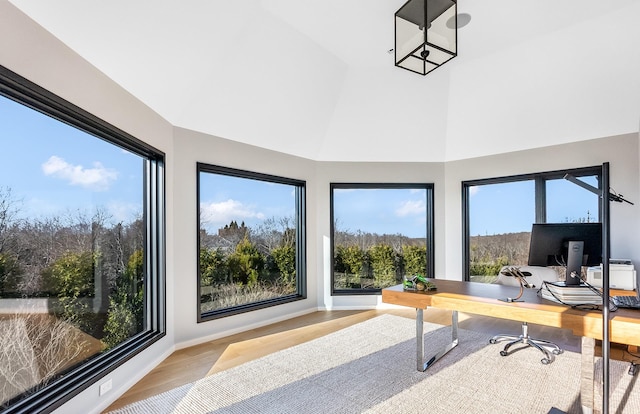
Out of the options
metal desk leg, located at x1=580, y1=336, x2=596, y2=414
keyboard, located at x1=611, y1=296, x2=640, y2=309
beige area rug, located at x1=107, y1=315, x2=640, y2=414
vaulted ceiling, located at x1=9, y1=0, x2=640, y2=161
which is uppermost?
vaulted ceiling, located at x1=9, y1=0, x2=640, y2=161

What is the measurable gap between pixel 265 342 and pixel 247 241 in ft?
4.28

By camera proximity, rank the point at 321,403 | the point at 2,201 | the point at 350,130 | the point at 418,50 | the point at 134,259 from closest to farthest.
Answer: the point at 2,201
the point at 321,403
the point at 418,50
the point at 134,259
the point at 350,130

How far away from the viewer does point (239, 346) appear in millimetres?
3584

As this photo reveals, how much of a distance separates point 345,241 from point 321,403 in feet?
10.1

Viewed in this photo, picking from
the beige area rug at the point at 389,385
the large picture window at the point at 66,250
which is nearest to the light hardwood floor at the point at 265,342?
the beige area rug at the point at 389,385

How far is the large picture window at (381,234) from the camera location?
533cm

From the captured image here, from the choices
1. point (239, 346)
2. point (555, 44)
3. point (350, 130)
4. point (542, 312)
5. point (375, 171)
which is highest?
point (555, 44)

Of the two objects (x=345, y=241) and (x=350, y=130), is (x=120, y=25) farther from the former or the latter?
(x=345, y=241)

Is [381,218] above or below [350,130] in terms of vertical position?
below

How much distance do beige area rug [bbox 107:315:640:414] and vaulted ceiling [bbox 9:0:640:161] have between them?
Answer: 2.52 metres

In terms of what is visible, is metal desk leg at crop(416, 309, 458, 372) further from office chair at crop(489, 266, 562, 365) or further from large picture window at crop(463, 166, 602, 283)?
large picture window at crop(463, 166, 602, 283)

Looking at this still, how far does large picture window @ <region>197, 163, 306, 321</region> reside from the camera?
12.9 feet

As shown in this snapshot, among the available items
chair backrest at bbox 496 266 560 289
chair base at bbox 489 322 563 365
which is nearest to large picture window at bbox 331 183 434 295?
chair backrest at bbox 496 266 560 289

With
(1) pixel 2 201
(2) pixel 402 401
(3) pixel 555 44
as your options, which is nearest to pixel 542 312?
(2) pixel 402 401
